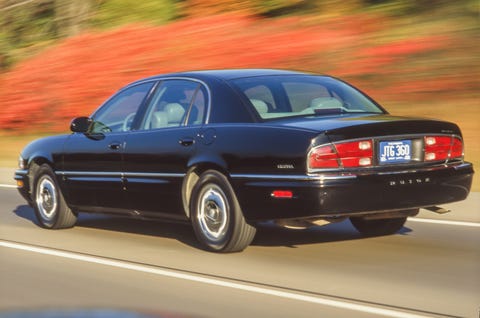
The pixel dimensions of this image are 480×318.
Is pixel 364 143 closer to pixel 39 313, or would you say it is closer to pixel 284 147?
pixel 284 147

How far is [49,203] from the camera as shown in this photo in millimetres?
10406

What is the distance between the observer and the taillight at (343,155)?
292 inches

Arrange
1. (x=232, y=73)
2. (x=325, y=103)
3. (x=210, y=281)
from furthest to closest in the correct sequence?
(x=232, y=73) → (x=325, y=103) → (x=210, y=281)

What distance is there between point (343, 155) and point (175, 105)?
211cm

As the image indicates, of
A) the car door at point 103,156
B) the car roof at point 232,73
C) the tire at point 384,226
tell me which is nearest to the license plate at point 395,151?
the tire at point 384,226

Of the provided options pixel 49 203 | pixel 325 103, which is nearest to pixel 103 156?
pixel 49 203

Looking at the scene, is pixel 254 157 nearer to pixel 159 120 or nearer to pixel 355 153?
pixel 355 153

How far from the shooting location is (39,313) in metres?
5.98

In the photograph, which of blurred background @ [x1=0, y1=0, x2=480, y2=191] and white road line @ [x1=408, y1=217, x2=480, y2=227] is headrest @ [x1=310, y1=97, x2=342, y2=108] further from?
blurred background @ [x1=0, y1=0, x2=480, y2=191]

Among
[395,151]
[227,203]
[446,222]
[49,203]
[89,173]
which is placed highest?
[395,151]

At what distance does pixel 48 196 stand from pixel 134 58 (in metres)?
12.7

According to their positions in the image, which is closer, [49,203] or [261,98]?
[261,98]

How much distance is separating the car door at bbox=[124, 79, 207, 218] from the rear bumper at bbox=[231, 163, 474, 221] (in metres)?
0.79

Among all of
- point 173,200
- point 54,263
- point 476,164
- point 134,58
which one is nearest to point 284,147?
point 173,200
